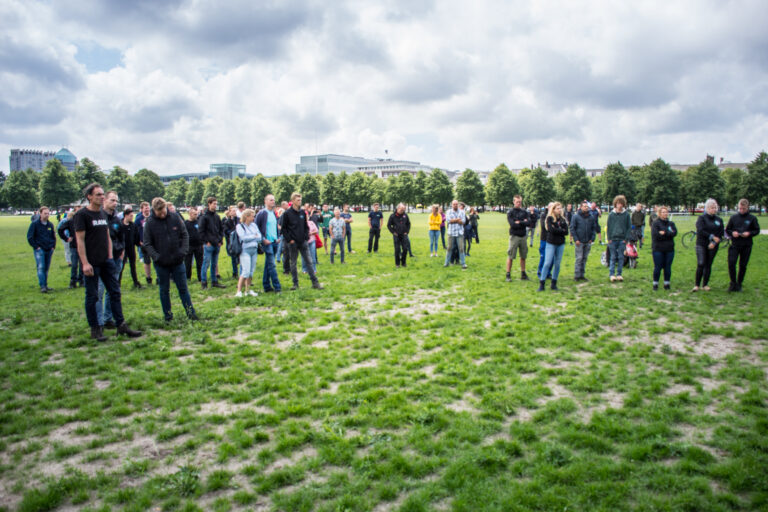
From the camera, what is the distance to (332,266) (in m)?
17.1

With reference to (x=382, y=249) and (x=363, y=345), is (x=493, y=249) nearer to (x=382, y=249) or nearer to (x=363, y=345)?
(x=382, y=249)

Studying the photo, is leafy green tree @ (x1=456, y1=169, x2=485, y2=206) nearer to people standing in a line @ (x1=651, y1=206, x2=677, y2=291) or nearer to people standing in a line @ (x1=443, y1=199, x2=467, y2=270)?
people standing in a line @ (x1=443, y1=199, x2=467, y2=270)

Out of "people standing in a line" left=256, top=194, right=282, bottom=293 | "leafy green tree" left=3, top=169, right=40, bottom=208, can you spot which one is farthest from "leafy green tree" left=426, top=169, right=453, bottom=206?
"people standing in a line" left=256, top=194, right=282, bottom=293

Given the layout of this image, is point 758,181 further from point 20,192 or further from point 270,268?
point 20,192

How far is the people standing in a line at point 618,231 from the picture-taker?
41.6 ft

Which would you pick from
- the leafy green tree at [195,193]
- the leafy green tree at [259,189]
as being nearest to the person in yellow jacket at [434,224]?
the leafy green tree at [259,189]

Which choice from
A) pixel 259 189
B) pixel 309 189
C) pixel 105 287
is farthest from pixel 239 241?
pixel 259 189

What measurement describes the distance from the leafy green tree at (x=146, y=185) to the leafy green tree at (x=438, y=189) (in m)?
78.1

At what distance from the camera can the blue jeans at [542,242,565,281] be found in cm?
1137

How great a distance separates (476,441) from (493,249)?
19238 millimetres

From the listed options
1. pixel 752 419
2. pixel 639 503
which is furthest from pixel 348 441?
pixel 752 419

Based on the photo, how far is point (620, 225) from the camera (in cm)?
1277

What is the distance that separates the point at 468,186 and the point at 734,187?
53055 millimetres

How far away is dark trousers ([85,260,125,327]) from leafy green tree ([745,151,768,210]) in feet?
311
